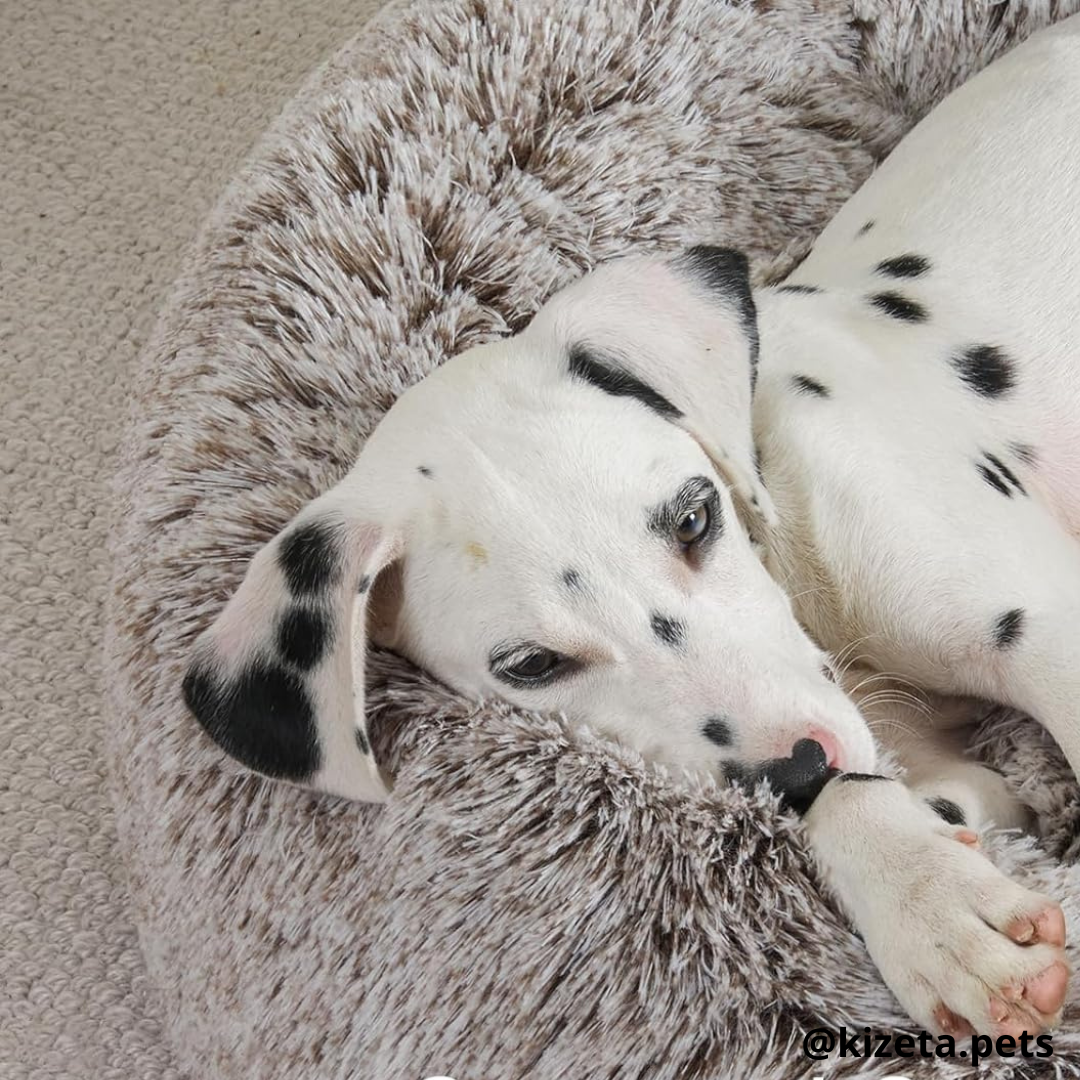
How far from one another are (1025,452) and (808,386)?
0.33 meters

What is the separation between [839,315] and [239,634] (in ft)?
3.25

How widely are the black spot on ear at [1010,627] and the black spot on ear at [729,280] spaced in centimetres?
44

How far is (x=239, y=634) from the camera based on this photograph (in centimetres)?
167

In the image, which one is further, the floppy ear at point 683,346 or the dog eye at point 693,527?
the floppy ear at point 683,346

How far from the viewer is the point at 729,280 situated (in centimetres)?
183

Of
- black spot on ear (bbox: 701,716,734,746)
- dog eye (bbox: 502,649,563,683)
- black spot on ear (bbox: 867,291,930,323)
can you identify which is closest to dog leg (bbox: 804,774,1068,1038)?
black spot on ear (bbox: 701,716,734,746)

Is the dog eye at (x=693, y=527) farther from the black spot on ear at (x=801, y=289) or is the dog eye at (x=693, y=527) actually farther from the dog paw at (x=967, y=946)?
the black spot on ear at (x=801, y=289)

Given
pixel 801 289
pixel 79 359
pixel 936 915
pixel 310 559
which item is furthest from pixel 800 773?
pixel 79 359

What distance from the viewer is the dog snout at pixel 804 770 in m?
1.54

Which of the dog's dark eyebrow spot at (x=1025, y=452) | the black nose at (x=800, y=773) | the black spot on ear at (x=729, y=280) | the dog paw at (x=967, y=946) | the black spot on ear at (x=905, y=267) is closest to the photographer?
the dog paw at (x=967, y=946)

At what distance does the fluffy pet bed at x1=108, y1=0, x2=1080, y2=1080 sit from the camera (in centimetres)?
158

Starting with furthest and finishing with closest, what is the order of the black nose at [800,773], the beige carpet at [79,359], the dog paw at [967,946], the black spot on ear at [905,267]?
1. the beige carpet at [79,359]
2. the black spot on ear at [905,267]
3. the black nose at [800,773]
4. the dog paw at [967,946]

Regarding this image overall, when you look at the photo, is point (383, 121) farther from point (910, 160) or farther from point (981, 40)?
point (981, 40)

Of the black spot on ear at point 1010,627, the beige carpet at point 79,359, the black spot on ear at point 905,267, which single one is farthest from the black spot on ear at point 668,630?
the beige carpet at point 79,359
